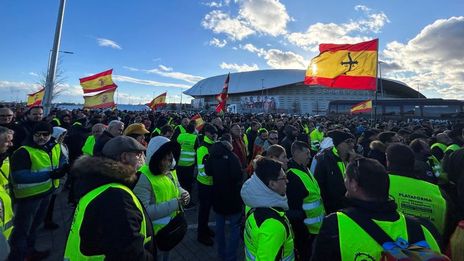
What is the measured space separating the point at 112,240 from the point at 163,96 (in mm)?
21684

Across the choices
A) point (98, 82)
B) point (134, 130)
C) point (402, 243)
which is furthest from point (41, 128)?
point (98, 82)

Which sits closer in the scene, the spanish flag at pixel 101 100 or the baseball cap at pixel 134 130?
the baseball cap at pixel 134 130

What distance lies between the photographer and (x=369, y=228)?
1.59 m

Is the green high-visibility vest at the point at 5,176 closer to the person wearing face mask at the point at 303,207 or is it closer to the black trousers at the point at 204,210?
the black trousers at the point at 204,210

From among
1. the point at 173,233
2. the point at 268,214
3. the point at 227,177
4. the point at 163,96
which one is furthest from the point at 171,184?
the point at 163,96

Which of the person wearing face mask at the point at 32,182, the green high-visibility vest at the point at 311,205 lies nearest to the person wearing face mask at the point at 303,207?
the green high-visibility vest at the point at 311,205

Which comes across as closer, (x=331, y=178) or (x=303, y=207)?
(x=303, y=207)

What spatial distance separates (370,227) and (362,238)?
0.25 feet

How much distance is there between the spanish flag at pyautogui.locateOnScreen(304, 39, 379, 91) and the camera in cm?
827

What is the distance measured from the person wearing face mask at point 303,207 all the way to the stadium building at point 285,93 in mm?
69986

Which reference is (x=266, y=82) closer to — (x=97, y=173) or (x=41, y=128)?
(x=41, y=128)

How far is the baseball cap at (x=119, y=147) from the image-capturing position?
207cm

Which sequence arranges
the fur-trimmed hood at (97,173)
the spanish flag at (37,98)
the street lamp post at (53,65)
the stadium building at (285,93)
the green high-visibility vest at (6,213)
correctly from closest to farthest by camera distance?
1. the fur-trimmed hood at (97,173)
2. the green high-visibility vest at (6,213)
3. the street lamp post at (53,65)
4. the spanish flag at (37,98)
5. the stadium building at (285,93)

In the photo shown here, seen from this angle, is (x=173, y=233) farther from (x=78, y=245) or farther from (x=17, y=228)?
(x=17, y=228)
